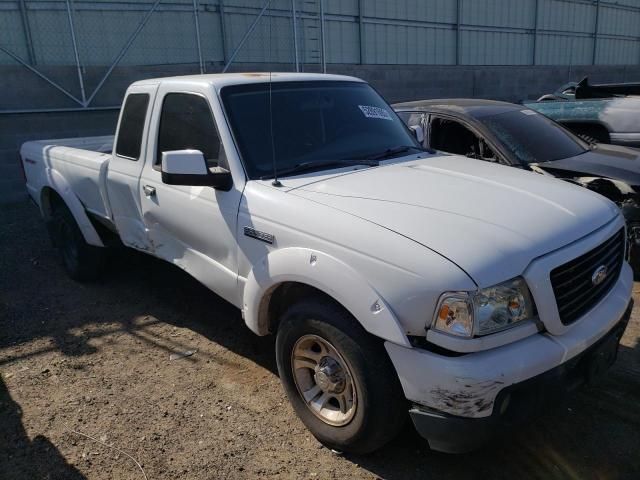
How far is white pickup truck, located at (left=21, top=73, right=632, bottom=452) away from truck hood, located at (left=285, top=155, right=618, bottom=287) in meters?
0.01

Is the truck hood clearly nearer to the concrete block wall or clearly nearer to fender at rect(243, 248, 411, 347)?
fender at rect(243, 248, 411, 347)

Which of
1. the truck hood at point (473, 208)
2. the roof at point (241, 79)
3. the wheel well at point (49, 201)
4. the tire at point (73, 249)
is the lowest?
the tire at point (73, 249)

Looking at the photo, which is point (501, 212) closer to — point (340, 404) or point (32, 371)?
point (340, 404)

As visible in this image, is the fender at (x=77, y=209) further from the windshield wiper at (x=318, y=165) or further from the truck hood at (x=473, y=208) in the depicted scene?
the truck hood at (x=473, y=208)

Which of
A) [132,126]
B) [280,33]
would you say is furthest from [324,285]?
[280,33]

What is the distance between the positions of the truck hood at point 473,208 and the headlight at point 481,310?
0.06 m

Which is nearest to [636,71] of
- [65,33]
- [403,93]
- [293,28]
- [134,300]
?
[403,93]

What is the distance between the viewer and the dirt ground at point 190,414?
2807 mm

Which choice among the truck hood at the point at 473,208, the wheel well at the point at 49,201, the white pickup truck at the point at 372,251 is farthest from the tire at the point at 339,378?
the wheel well at the point at 49,201

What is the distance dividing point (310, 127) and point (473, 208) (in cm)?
132

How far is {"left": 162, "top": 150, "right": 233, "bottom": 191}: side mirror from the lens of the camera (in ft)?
9.86

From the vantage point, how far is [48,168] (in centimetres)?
537

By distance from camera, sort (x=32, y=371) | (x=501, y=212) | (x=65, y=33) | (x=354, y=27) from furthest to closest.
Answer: (x=354, y=27)
(x=65, y=33)
(x=32, y=371)
(x=501, y=212)

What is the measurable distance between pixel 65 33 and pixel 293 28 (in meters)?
5.14
